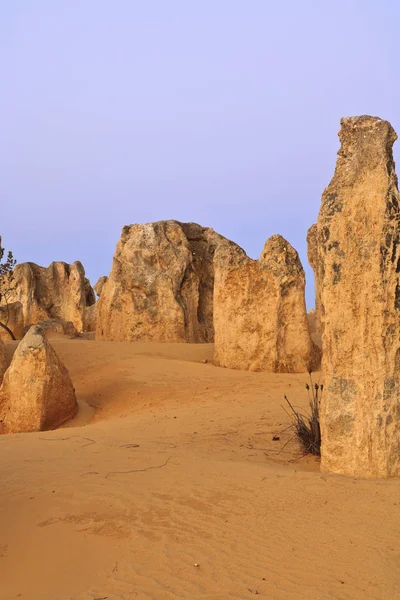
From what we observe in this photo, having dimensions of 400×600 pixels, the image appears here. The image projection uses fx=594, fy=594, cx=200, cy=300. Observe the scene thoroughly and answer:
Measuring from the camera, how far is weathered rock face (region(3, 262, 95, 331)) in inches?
1048

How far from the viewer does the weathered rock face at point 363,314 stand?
4605mm

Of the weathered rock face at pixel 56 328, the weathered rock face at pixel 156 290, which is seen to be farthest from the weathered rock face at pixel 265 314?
the weathered rock face at pixel 56 328

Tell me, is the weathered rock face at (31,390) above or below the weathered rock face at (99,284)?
below

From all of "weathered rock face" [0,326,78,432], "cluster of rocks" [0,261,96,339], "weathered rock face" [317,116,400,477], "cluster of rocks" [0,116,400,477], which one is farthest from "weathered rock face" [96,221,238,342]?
"cluster of rocks" [0,261,96,339]

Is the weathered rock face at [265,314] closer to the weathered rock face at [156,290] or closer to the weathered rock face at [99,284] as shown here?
the weathered rock face at [156,290]

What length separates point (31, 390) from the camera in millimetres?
8000

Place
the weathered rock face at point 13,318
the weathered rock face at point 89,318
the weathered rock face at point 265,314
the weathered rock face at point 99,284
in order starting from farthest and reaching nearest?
the weathered rock face at point 99,284 → the weathered rock face at point 89,318 → the weathered rock face at point 13,318 → the weathered rock face at point 265,314

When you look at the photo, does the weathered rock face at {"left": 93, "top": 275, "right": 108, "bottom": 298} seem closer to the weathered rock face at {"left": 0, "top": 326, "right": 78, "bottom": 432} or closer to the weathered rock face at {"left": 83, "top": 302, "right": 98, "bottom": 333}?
the weathered rock face at {"left": 83, "top": 302, "right": 98, "bottom": 333}

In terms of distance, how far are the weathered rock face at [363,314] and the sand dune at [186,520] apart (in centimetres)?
30

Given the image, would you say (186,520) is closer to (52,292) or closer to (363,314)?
(363,314)

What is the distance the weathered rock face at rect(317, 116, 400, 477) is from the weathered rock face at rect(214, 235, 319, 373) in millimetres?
5738

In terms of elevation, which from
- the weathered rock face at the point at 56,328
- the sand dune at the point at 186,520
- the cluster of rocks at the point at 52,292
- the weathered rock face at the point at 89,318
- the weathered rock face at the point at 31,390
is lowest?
the sand dune at the point at 186,520

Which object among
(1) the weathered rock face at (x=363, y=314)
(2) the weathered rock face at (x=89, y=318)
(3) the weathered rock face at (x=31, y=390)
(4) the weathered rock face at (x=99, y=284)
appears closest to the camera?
(1) the weathered rock face at (x=363, y=314)

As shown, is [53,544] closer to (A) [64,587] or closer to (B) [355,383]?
(A) [64,587]
